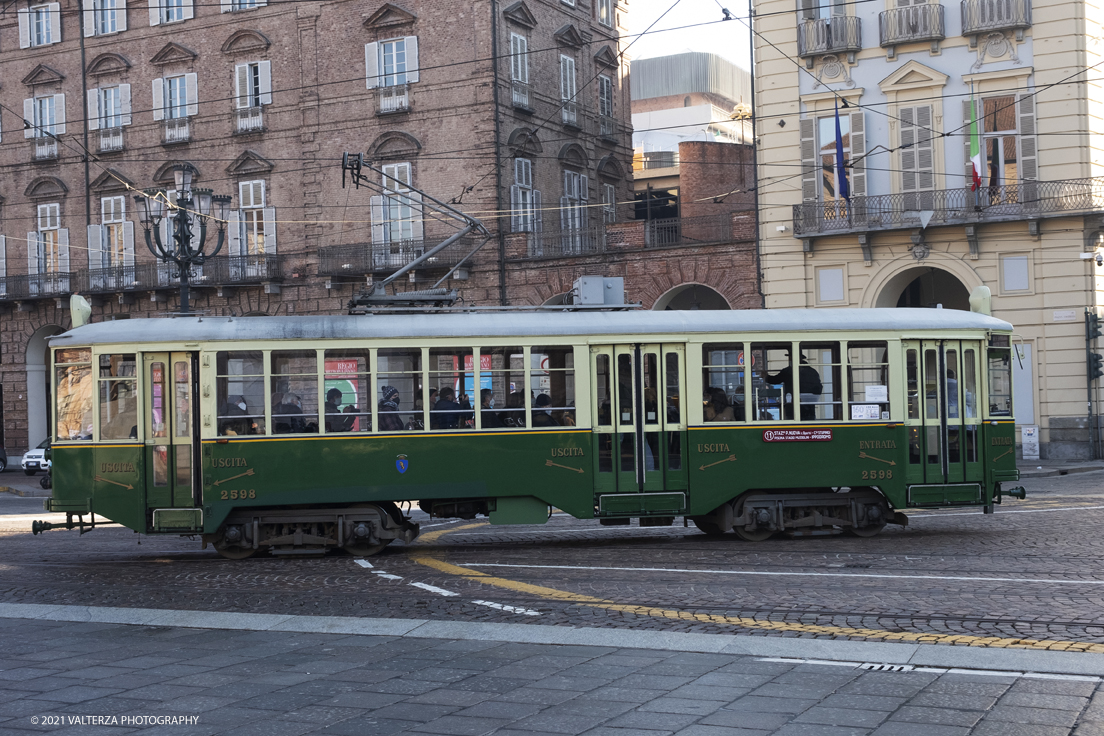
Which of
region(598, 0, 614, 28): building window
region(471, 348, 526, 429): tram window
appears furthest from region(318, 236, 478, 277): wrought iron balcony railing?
region(471, 348, 526, 429): tram window

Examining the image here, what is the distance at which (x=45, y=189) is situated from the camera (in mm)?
39906

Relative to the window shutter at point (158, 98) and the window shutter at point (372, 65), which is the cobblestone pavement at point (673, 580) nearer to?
the window shutter at point (372, 65)

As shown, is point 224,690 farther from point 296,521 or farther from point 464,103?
point 464,103

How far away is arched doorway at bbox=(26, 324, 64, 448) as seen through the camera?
133 ft

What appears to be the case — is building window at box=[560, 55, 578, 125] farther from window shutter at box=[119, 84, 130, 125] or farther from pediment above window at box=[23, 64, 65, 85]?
pediment above window at box=[23, 64, 65, 85]

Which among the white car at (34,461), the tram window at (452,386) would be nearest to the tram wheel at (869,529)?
the tram window at (452,386)

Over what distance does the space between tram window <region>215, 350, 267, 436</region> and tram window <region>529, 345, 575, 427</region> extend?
123 inches

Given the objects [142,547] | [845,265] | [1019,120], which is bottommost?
[142,547]

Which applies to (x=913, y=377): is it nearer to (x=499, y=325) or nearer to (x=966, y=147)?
(x=499, y=325)

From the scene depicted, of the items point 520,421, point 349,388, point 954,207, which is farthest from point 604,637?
point 954,207

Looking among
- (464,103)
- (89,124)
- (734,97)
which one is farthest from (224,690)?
(734,97)

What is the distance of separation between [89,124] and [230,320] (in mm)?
28549

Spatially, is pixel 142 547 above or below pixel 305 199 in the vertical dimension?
below

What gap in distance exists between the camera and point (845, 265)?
29188 millimetres
